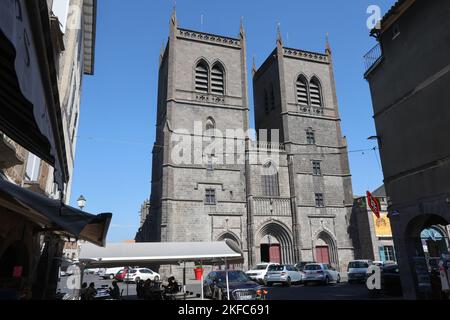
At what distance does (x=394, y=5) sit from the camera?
49.6 ft

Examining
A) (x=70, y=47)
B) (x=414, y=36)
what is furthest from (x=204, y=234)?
(x=414, y=36)

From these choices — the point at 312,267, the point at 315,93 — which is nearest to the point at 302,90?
the point at 315,93

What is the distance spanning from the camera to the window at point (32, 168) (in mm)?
10657

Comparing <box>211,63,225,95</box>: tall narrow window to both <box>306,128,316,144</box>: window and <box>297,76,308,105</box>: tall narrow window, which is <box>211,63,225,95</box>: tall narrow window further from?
<box>306,128,316,144</box>: window

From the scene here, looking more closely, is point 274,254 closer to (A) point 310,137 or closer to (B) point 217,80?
(A) point 310,137

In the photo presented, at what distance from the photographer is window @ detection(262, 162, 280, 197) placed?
33969 mm

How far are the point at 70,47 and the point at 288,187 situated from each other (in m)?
25.3

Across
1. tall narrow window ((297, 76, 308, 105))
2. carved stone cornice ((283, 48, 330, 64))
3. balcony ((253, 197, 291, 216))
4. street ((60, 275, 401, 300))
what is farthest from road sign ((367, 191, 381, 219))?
carved stone cornice ((283, 48, 330, 64))

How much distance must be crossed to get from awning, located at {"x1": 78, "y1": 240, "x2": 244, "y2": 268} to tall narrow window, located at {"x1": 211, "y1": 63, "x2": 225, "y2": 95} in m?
23.7

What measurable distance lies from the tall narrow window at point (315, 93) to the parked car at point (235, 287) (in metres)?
28.6

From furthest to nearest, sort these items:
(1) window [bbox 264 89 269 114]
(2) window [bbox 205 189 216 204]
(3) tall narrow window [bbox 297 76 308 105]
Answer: (1) window [bbox 264 89 269 114] < (3) tall narrow window [bbox 297 76 308 105] < (2) window [bbox 205 189 216 204]

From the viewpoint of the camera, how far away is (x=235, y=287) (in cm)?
1326

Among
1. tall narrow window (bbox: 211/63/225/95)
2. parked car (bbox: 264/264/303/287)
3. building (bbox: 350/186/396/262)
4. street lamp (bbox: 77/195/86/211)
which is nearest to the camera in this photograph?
street lamp (bbox: 77/195/86/211)

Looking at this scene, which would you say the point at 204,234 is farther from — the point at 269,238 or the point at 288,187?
the point at 288,187
